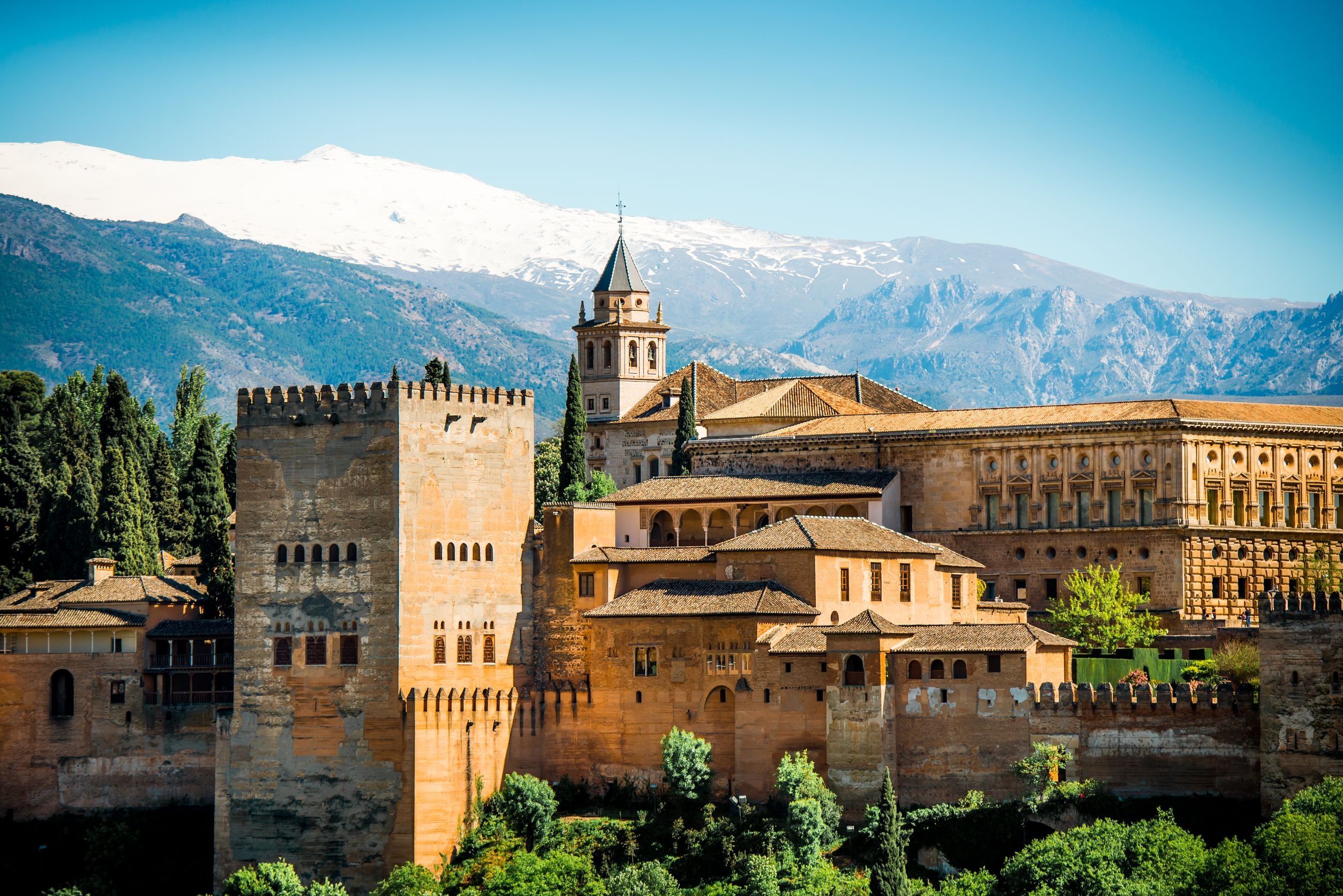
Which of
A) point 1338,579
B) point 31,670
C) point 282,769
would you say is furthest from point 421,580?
point 1338,579

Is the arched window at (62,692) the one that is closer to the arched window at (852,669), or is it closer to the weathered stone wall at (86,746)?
the weathered stone wall at (86,746)

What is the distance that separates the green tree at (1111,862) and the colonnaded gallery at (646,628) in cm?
288

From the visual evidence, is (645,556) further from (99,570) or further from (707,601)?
(99,570)

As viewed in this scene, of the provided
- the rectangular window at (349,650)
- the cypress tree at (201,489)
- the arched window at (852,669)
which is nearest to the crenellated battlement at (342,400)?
the rectangular window at (349,650)

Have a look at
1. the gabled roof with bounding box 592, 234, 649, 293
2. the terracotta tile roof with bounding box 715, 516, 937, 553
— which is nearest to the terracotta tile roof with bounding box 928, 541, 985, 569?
the terracotta tile roof with bounding box 715, 516, 937, 553

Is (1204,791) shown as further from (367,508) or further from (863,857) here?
(367,508)

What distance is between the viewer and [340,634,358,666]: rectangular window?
63000 millimetres

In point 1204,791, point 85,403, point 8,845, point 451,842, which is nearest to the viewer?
point 1204,791

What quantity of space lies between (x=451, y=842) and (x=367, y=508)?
36.0ft

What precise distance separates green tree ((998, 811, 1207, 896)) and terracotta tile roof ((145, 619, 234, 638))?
30.5 meters

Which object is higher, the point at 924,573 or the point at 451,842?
the point at 924,573

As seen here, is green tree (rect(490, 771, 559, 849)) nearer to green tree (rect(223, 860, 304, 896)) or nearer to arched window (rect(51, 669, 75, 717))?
green tree (rect(223, 860, 304, 896))

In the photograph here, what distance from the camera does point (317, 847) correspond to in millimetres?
62719

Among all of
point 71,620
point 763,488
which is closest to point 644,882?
point 763,488
